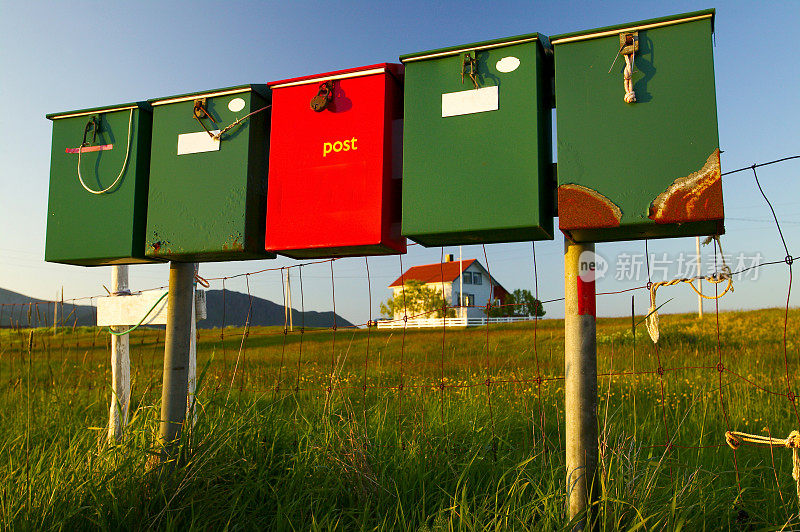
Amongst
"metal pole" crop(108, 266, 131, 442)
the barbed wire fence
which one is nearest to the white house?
the barbed wire fence

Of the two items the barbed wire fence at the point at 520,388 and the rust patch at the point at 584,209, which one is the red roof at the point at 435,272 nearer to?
the barbed wire fence at the point at 520,388

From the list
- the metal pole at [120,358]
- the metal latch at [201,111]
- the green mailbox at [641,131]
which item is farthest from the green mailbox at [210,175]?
the metal pole at [120,358]

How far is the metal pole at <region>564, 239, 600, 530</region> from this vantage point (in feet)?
5.56

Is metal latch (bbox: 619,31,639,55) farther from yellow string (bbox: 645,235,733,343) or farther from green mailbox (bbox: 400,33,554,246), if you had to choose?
yellow string (bbox: 645,235,733,343)

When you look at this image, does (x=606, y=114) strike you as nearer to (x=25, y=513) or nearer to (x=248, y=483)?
(x=248, y=483)

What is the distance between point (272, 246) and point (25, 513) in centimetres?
131

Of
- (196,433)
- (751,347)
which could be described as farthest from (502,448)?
(751,347)

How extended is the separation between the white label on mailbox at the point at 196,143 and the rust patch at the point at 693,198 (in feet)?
5.35

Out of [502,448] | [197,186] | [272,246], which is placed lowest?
[502,448]

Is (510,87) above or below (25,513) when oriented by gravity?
above

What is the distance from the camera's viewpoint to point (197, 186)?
206 centimetres

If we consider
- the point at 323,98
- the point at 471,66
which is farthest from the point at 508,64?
the point at 323,98

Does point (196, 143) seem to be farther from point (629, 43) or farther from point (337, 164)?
point (629, 43)

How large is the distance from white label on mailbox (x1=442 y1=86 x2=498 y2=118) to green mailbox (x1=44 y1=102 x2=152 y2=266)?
136 centimetres
